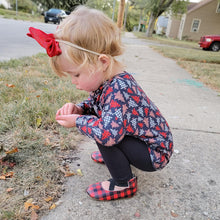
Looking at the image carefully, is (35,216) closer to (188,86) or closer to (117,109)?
(117,109)

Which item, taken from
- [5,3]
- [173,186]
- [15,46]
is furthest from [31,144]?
[5,3]

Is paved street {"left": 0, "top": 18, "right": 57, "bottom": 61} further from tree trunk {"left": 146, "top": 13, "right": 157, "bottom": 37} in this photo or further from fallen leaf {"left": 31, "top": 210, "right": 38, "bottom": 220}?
tree trunk {"left": 146, "top": 13, "right": 157, "bottom": 37}

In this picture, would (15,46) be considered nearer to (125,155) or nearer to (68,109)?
(68,109)

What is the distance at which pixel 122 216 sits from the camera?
124 centimetres

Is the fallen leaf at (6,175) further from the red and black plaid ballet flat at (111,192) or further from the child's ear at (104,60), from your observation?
the child's ear at (104,60)

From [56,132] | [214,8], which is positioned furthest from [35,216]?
[214,8]

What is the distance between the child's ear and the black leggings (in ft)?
1.39

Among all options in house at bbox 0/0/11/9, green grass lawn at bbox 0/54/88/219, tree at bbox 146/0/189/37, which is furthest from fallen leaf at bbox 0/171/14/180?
house at bbox 0/0/11/9

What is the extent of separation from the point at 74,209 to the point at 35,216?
210mm

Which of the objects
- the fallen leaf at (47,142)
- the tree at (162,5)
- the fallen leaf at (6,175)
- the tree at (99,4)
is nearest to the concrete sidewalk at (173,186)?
the fallen leaf at (47,142)

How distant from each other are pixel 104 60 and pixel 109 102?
0.78 feet

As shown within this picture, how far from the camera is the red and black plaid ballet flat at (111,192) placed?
1.33m

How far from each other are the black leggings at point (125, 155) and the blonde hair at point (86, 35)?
49cm

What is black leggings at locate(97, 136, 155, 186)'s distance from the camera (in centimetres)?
128
